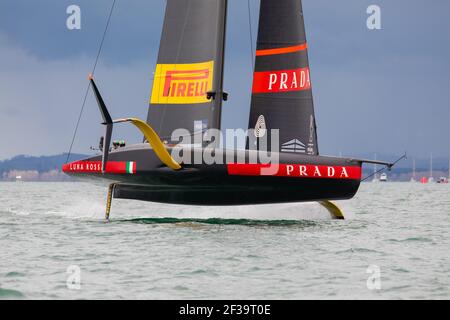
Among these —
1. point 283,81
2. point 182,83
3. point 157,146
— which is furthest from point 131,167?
point 283,81

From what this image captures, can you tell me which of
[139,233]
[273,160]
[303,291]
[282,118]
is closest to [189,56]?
[282,118]

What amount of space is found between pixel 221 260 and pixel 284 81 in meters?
6.78

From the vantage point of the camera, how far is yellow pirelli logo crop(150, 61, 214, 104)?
51.3ft

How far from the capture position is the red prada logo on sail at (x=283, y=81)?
15.2m

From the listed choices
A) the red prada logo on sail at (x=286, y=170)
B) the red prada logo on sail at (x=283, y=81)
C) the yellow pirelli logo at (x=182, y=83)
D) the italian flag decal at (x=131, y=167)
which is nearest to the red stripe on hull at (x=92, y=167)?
the italian flag decal at (x=131, y=167)

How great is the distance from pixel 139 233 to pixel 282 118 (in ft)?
13.9

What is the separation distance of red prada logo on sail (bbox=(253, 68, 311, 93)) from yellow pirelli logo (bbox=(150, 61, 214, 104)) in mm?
1110

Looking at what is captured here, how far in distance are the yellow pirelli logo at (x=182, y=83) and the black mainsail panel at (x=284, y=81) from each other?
3.52 ft

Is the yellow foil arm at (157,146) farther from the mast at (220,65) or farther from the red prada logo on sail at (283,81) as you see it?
the red prada logo on sail at (283,81)

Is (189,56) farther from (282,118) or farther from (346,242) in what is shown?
(346,242)

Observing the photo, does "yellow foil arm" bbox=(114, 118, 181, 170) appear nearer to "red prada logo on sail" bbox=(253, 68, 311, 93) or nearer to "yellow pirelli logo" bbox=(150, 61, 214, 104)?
"yellow pirelli logo" bbox=(150, 61, 214, 104)

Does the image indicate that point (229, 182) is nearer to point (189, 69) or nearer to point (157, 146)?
point (157, 146)

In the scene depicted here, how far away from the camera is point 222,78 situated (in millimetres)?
15695

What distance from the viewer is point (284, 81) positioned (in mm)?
15312
